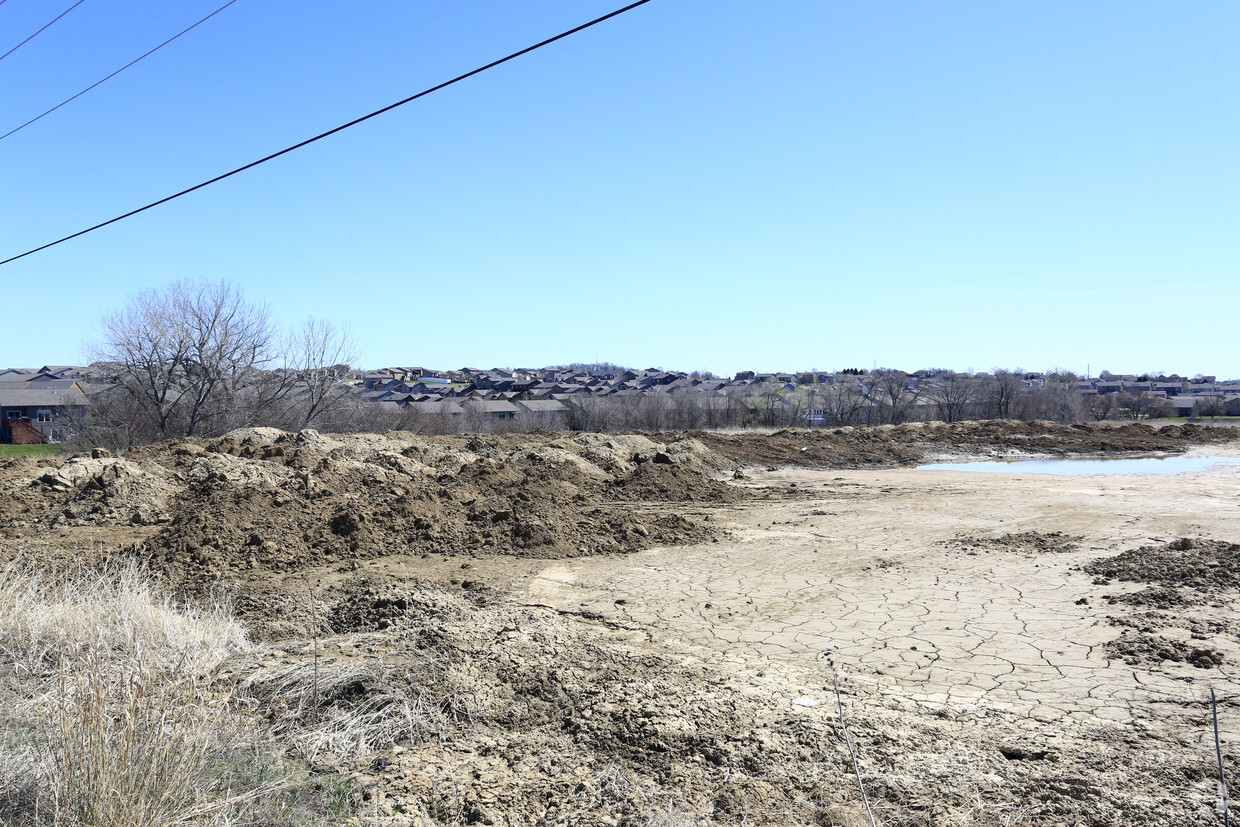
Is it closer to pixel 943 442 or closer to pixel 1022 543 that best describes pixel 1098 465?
pixel 943 442

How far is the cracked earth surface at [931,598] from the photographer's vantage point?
6.35 meters

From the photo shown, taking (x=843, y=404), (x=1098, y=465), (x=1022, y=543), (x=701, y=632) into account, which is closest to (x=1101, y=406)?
(x=843, y=404)

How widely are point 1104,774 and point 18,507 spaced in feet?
51.6

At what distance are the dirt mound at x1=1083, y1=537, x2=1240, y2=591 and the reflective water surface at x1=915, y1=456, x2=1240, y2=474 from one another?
1575cm

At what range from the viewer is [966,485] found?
21094 mm

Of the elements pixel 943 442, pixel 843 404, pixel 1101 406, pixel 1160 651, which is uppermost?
pixel 1101 406

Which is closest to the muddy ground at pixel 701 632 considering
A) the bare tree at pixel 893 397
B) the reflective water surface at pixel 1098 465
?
the reflective water surface at pixel 1098 465

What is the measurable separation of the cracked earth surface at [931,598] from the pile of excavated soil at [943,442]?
12.3 meters

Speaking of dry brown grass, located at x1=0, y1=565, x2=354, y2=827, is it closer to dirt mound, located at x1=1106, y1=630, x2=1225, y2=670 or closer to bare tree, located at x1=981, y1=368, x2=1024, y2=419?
dirt mound, located at x1=1106, y1=630, x2=1225, y2=670

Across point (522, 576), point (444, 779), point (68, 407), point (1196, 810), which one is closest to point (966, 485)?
point (522, 576)

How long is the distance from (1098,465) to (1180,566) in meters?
21.7

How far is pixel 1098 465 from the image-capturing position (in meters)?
29.0

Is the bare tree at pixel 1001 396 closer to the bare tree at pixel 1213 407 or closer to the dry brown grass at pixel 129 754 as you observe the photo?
the bare tree at pixel 1213 407

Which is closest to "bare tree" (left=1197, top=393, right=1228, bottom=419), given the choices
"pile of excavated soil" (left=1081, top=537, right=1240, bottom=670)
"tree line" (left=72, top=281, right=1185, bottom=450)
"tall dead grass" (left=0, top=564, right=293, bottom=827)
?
"tree line" (left=72, top=281, right=1185, bottom=450)
